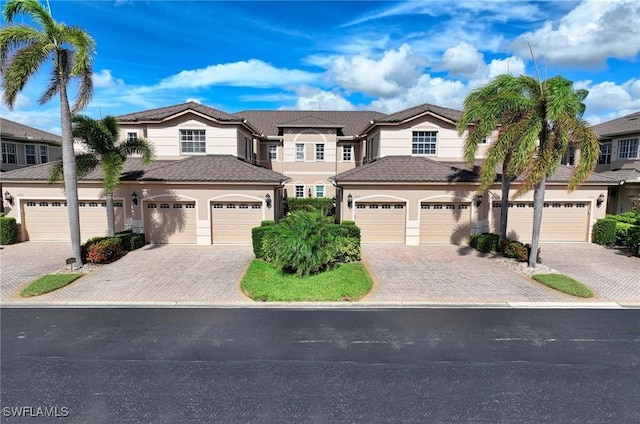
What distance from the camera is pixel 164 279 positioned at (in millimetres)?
12750

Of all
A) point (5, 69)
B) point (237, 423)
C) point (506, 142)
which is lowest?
point (237, 423)

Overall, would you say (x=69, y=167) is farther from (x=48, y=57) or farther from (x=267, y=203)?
(x=267, y=203)

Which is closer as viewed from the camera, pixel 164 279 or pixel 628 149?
pixel 164 279

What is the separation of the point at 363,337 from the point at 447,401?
2584 millimetres

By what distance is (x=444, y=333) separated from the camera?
333 inches

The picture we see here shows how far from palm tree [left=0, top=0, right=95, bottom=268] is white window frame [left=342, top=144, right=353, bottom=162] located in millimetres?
19530

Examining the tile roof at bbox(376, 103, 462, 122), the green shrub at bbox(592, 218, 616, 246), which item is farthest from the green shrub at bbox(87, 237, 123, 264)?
the green shrub at bbox(592, 218, 616, 246)

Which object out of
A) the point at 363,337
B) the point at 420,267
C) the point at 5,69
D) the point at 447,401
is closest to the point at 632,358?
the point at 447,401

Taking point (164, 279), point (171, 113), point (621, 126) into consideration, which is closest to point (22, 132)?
point (171, 113)

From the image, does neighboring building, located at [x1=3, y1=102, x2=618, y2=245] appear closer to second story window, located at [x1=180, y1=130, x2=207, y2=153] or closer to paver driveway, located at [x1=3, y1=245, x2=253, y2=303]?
second story window, located at [x1=180, y1=130, x2=207, y2=153]

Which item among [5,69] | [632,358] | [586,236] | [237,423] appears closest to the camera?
[237,423]

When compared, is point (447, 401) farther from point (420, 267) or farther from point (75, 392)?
point (420, 267)

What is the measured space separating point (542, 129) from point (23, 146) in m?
35.0

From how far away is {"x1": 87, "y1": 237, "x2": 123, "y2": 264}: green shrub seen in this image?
46.2 ft
